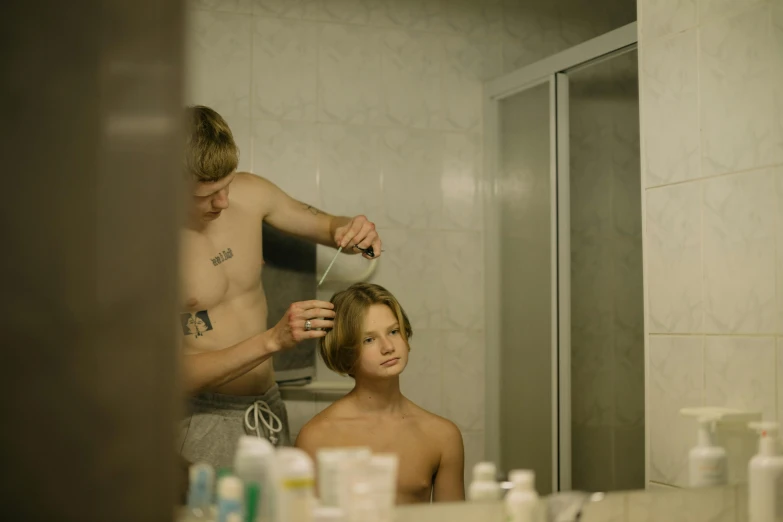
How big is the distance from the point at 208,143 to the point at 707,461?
1.13m

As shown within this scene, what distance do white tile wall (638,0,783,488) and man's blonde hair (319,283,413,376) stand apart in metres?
0.61

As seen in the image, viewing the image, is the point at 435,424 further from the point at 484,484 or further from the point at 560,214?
the point at 560,214

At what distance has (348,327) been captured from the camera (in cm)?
114

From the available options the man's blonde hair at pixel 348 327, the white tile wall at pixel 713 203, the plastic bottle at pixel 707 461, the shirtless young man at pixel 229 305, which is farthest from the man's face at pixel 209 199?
the plastic bottle at pixel 707 461

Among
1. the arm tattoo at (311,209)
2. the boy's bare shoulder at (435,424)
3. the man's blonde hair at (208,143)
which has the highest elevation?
the man's blonde hair at (208,143)

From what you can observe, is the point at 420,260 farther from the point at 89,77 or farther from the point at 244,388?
the point at 89,77

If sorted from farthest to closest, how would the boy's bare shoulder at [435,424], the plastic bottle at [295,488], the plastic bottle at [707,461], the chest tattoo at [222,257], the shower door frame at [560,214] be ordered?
the plastic bottle at [707,461] → the shower door frame at [560,214] → the boy's bare shoulder at [435,424] → the chest tattoo at [222,257] → the plastic bottle at [295,488]

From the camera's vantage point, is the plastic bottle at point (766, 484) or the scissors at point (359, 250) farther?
the plastic bottle at point (766, 484)

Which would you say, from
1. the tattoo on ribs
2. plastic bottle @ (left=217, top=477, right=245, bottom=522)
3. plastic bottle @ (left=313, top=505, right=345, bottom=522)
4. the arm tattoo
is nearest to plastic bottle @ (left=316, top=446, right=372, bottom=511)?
plastic bottle @ (left=313, top=505, right=345, bottom=522)

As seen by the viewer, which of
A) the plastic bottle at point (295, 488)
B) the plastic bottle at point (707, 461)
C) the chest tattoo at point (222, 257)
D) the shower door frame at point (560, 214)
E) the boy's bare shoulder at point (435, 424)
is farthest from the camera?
the plastic bottle at point (707, 461)

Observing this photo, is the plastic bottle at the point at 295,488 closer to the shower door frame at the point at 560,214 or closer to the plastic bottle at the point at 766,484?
the shower door frame at the point at 560,214

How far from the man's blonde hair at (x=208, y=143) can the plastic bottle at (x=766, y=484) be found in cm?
112

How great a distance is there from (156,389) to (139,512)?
11 centimetres

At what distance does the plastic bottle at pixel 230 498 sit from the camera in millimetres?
1006
